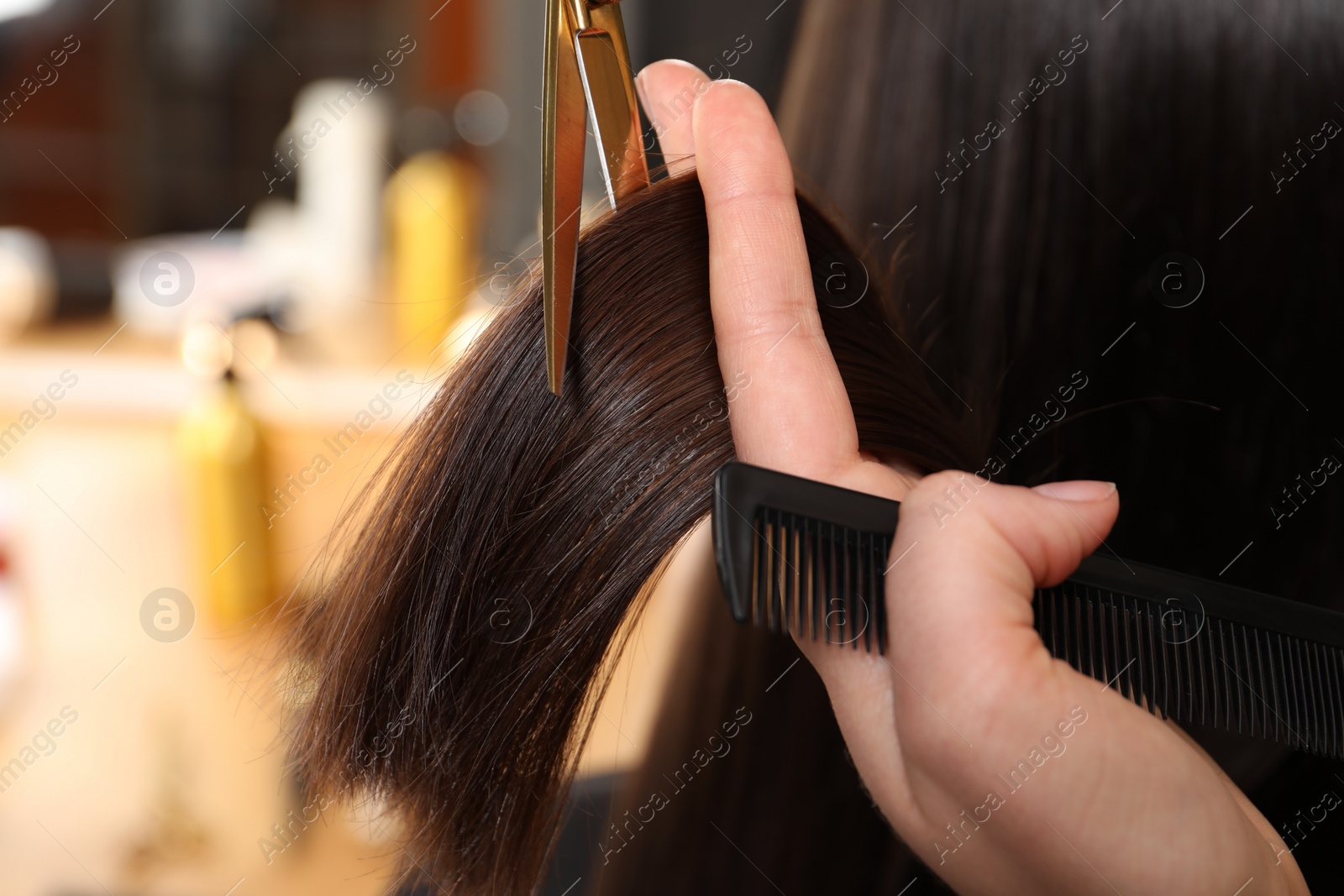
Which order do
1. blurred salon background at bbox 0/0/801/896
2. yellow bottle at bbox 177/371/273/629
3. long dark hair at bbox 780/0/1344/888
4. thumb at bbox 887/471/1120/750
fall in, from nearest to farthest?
thumb at bbox 887/471/1120/750 → long dark hair at bbox 780/0/1344/888 → blurred salon background at bbox 0/0/801/896 → yellow bottle at bbox 177/371/273/629

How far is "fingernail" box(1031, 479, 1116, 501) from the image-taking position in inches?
14.5

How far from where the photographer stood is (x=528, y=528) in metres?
0.43

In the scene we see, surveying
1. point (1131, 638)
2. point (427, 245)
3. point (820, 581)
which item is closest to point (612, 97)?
point (820, 581)

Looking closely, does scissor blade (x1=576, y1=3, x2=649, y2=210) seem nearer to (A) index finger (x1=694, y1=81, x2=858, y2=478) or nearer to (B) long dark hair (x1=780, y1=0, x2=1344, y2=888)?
(A) index finger (x1=694, y1=81, x2=858, y2=478)

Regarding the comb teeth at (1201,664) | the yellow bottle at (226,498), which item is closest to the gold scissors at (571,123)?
the comb teeth at (1201,664)

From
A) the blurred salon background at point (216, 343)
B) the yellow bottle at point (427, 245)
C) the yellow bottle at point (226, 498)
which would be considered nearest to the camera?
the blurred salon background at point (216, 343)

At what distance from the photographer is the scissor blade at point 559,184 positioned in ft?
1.26

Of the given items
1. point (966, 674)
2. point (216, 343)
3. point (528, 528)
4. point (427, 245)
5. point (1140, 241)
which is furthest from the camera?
point (427, 245)

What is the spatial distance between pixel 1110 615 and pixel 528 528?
0.28m

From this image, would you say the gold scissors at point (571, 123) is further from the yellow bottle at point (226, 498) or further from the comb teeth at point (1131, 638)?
the yellow bottle at point (226, 498)

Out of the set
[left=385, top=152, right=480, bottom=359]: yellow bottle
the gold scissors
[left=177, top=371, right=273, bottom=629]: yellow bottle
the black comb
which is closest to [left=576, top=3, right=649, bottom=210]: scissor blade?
the gold scissors

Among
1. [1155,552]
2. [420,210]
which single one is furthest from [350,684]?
[420,210]

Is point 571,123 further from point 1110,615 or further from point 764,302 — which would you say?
point 1110,615

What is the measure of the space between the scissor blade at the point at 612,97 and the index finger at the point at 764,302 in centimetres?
4
